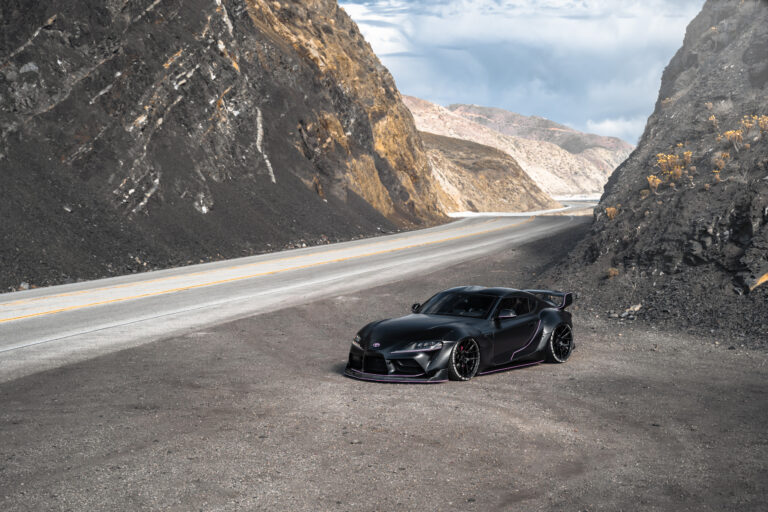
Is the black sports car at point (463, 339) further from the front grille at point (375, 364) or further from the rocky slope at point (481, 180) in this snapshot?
the rocky slope at point (481, 180)

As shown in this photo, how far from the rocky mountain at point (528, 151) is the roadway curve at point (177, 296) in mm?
137897

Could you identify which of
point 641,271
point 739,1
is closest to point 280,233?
point 641,271

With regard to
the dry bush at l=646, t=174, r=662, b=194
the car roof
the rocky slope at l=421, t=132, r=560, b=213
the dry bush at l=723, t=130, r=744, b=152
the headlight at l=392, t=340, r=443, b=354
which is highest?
the dry bush at l=723, t=130, r=744, b=152

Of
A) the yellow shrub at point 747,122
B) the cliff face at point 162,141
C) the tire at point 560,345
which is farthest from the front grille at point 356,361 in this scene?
the yellow shrub at point 747,122

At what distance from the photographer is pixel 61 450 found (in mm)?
6508

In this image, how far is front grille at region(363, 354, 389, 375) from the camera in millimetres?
9312

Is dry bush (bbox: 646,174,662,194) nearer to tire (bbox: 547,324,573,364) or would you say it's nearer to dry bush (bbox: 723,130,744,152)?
dry bush (bbox: 723,130,744,152)

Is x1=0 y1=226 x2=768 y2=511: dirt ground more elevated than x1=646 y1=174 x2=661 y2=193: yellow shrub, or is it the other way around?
x1=646 y1=174 x2=661 y2=193: yellow shrub

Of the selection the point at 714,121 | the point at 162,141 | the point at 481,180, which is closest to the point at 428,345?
the point at 714,121

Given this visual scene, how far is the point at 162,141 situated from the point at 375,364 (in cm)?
2401

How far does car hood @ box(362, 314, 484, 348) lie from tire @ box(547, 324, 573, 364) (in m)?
1.54

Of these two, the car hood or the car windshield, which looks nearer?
the car hood

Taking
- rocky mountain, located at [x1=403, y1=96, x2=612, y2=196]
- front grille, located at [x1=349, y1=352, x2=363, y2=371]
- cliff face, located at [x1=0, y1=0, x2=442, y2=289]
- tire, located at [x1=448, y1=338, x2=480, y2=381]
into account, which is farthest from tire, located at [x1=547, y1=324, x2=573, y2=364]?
rocky mountain, located at [x1=403, y1=96, x2=612, y2=196]

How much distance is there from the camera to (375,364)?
9398 mm
